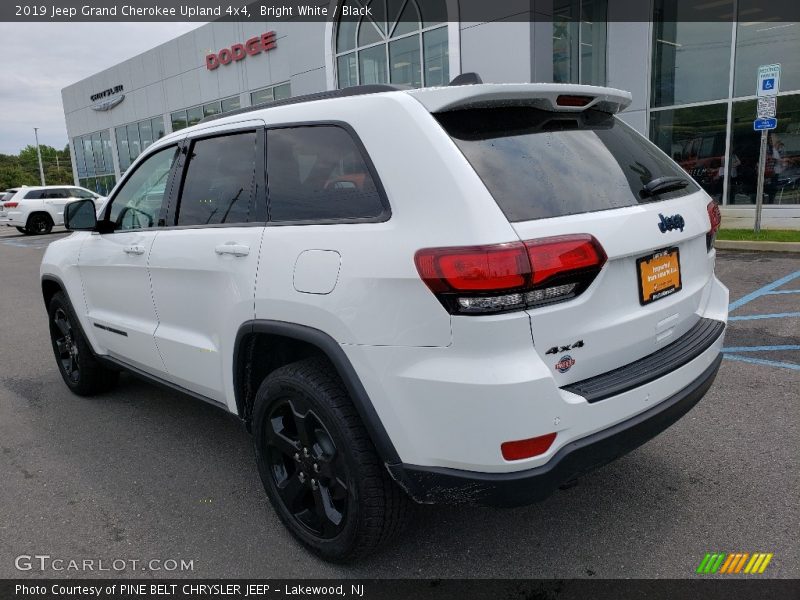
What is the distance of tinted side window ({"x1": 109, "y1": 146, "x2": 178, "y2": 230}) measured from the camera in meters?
3.48

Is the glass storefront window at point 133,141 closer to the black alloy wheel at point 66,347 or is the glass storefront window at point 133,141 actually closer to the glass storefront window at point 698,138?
the glass storefront window at point 698,138

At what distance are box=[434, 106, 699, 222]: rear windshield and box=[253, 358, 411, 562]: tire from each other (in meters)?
0.97

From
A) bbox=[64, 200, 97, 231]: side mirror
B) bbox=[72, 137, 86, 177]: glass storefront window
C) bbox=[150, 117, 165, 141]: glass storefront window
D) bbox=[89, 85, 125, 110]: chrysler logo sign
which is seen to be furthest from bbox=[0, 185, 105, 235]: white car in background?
bbox=[64, 200, 97, 231]: side mirror

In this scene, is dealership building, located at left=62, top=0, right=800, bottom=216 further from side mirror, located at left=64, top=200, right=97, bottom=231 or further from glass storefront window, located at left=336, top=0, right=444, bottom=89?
side mirror, located at left=64, top=200, right=97, bottom=231

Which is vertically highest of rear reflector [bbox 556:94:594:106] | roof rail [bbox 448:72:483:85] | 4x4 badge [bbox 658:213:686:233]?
roof rail [bbox 448:72:483:85]

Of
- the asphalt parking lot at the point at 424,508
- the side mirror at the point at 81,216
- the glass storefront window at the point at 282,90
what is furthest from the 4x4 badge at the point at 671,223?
the glass storefront window at the point at 282,90

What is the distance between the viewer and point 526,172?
86.3 inches

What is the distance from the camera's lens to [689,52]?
14.6m

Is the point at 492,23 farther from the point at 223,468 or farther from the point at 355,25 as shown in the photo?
the point at 223,468

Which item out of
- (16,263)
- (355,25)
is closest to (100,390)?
(16,263)

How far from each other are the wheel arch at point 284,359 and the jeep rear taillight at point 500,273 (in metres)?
0.48

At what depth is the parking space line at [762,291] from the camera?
20.4 ft

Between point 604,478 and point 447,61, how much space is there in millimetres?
14590

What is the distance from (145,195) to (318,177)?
161cm
